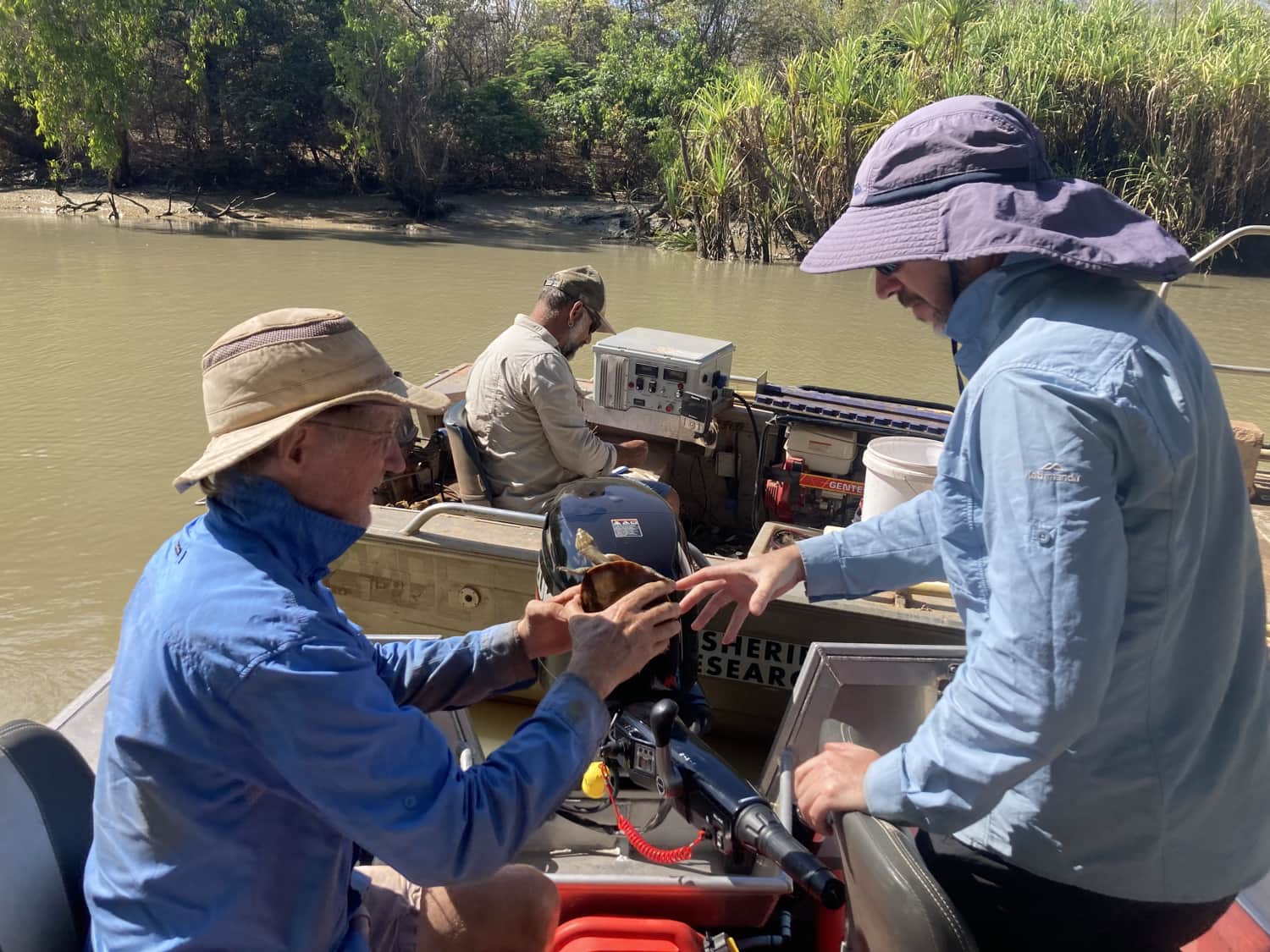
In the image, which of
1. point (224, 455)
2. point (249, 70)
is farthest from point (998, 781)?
point (249, 70)

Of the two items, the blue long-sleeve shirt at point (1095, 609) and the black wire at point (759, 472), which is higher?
the blue long-sleeve shirt at point (1095, 609)

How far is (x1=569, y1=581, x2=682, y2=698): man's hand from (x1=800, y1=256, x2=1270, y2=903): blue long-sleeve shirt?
465mm

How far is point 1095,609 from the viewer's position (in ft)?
3.70

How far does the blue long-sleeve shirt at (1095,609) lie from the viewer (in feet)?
3.72

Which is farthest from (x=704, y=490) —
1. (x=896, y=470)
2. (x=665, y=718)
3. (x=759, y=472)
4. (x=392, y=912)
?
(x=392, y=912)

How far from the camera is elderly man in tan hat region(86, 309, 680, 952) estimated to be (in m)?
1.30

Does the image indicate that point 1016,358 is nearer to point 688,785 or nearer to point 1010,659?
point 1010,659

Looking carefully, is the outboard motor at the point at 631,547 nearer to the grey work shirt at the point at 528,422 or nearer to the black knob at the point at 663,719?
the black knob at the point at 663,719

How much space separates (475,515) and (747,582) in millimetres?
2172

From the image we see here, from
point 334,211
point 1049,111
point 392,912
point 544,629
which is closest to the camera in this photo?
point 392,912

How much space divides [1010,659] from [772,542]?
2.66 metres

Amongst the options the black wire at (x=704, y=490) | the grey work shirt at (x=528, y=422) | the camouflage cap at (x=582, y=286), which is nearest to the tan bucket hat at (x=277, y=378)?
the grey work shirt at (x=528, y=422)

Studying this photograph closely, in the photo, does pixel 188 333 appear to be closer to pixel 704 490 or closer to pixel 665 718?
pixel 704 490

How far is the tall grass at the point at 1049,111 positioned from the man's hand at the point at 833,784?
1864cm
